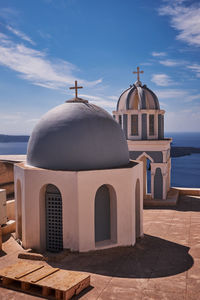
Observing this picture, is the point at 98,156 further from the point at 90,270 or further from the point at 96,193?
the point at 90,270

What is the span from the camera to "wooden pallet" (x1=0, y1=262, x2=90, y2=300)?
8495 millimetres

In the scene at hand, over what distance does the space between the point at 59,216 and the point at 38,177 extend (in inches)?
69.9

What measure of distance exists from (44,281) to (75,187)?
3.51 m

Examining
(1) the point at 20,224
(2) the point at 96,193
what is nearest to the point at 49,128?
(2) the point at 96,193

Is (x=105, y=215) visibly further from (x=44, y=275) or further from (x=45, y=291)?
(x=45, y=291)

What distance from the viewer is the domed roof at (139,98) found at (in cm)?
2266

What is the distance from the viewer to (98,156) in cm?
1234

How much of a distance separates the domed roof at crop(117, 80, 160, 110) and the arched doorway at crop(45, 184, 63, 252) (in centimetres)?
1241

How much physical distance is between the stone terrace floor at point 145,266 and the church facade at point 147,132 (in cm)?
684

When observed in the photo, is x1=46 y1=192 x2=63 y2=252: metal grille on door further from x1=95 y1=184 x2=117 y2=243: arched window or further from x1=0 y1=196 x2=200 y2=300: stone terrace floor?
x1=95 y1=184 x2=117 y2=243: arched window

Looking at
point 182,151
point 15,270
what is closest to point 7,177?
point 15,270

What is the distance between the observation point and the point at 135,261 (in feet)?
36.7

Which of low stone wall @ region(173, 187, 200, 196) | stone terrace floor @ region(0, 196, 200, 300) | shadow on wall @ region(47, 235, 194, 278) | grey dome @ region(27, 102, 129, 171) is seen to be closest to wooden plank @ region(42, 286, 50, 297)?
stone terrace floor @ region(0, 196, 200, 300)

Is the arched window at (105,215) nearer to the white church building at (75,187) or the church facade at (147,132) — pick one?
the white church building at (75,187)
